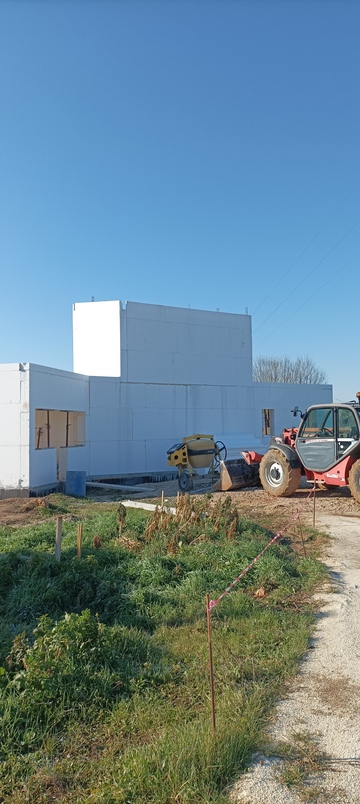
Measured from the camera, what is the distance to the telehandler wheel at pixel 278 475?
13867 millimetres

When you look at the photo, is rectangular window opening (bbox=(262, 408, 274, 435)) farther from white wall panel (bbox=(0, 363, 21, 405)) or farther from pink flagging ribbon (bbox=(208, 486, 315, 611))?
white wall panel (bbox=(0, 363, 21, 405))

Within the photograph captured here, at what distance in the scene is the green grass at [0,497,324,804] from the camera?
126 inches

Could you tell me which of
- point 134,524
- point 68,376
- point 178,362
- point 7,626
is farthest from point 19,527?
point 178,362

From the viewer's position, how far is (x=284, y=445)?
47.4ft

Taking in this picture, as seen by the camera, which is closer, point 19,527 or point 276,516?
point 19,527

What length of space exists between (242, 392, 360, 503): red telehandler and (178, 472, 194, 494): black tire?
3148mm

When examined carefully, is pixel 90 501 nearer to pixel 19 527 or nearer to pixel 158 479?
pixel 19 527

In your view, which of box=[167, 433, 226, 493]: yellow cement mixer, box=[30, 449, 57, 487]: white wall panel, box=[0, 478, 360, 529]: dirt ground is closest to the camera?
box=[0, 478, 360, 529]: dirt ground

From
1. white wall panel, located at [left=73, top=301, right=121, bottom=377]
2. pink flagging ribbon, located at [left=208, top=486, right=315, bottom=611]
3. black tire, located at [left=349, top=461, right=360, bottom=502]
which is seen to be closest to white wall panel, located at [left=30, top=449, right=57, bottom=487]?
white wall panel, located at [left=73, top=301, right=121, bottom=377]

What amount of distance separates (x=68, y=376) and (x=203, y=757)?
1574cm

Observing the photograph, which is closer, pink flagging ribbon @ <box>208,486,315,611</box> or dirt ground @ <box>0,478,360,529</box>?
pink flagging ribbon @ <box>208,486,315,611</box>

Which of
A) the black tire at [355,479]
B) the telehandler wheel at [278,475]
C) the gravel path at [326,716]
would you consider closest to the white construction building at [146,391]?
the telehandler wheel at [278,475]

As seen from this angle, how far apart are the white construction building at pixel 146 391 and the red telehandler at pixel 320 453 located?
6.71 m

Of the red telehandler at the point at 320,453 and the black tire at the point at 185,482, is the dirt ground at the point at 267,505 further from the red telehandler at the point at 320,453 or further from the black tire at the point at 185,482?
the black tire at the point at 185,482
